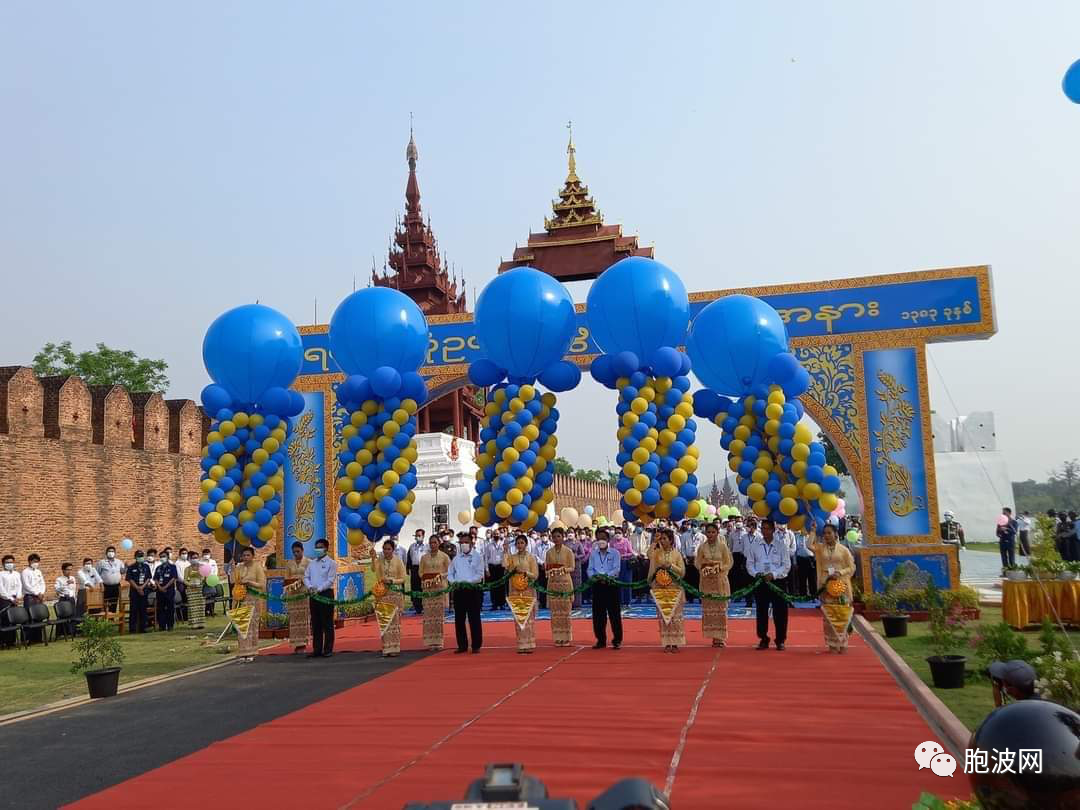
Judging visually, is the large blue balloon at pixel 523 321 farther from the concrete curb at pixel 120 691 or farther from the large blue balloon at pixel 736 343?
the concrete curb at pixel 120 691

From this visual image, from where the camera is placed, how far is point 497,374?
1069 centimetres

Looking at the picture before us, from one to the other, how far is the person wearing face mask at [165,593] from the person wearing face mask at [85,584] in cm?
85

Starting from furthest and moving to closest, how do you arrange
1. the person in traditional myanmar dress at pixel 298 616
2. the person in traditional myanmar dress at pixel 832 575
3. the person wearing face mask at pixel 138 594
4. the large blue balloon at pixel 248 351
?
the person wearing face mask at pixel 138 594
the large blue balloon at pixel 248 351
the person in traditional myanmar dress at pixel 298 616
the person in traditional myanmar dress at pixel 832 575

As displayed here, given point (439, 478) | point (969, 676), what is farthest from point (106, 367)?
point (969, 676)

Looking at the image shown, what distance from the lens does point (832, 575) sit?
9039 millimetres

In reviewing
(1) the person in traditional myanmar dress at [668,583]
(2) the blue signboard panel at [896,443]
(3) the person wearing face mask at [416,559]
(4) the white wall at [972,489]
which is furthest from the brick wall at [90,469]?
(4) the white wall at [972,489]

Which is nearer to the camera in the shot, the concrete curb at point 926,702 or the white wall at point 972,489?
the concrete curb at point 926,702

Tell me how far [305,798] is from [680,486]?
19.7ft

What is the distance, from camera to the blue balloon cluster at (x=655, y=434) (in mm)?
9641

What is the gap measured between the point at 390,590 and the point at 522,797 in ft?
29.0

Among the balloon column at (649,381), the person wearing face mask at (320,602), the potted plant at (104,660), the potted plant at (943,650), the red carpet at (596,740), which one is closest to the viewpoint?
the red carpet at (596,740)

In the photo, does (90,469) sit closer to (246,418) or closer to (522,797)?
(246,418)

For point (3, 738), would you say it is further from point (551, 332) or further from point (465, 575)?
point (551, 332)

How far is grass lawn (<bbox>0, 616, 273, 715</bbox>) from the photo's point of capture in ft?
27.6
